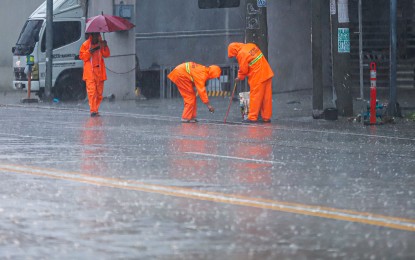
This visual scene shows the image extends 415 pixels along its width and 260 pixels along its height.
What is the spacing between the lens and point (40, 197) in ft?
37.4

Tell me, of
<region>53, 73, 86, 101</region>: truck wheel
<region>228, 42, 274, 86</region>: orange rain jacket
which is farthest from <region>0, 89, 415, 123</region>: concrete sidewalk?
<region>228, 42, 274, 86</region>: orange rain jacket

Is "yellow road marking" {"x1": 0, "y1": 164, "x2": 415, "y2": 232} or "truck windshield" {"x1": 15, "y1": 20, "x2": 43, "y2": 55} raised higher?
"truck windshield" {"x1": 15, "y1": 20, "x2": 43, "y2": 55}

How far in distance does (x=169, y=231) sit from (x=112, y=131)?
1129cm

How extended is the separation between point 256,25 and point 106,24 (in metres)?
7.16

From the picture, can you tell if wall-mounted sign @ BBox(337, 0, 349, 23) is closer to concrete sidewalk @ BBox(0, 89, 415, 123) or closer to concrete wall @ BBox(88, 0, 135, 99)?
concrete sidewalk @ BBox(0, 89, 415, 123)

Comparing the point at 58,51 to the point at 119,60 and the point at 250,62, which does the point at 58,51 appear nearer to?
the point at 119,60

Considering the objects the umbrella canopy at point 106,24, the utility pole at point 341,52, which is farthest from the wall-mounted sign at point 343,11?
the umbrella canopy at point 106,24

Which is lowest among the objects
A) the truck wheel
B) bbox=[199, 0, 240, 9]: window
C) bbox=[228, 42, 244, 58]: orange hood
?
the truck wheel

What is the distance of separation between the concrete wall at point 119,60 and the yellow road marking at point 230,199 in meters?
18.7

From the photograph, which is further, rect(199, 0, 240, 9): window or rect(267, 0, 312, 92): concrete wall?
rect(267, 0, 312, 92): concrete wall

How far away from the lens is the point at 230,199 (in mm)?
11312

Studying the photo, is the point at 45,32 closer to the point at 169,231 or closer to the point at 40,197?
the point at 40,197

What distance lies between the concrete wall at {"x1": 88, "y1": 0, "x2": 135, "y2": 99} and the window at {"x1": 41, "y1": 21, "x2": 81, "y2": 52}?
62 centimetres

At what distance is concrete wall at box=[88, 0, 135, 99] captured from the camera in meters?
32.6
